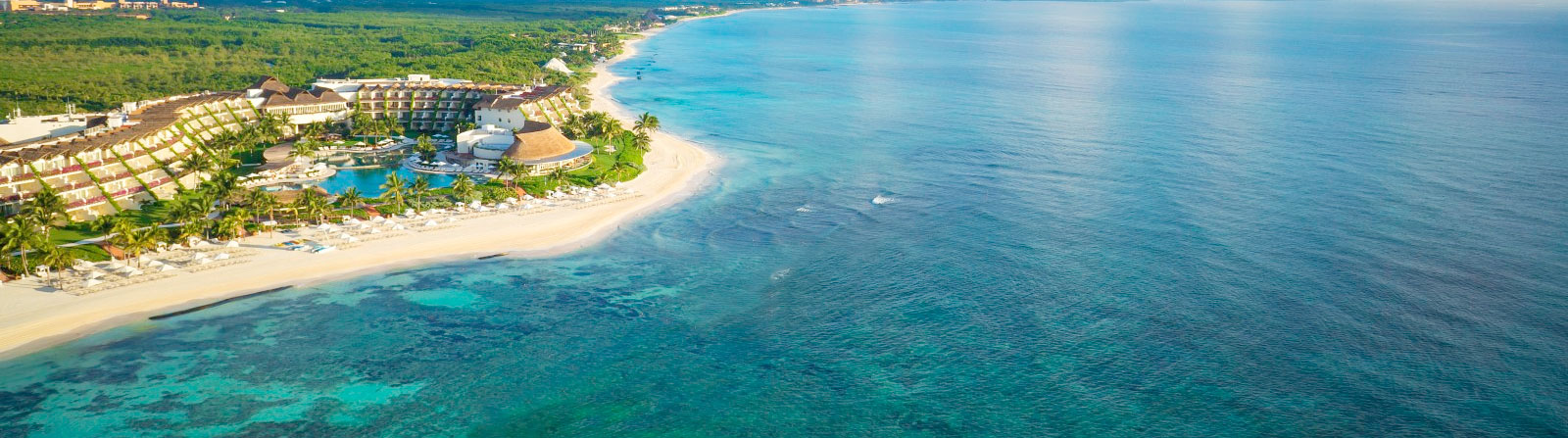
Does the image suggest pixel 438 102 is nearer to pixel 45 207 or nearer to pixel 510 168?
pixel 510 168

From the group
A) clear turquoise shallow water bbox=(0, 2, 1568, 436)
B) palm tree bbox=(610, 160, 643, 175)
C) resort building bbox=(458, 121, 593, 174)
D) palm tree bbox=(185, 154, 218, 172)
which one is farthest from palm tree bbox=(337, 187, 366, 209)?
palm tree bbox=(610, 160, 643, 175)

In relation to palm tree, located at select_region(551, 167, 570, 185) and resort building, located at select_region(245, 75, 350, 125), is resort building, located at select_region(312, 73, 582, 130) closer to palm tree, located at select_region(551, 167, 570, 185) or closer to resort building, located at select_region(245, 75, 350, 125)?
resort building, located at select_region(245, 75, 350, 125)

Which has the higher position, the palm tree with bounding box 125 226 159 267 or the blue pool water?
the palm tree with bounding box 125 226 159 267

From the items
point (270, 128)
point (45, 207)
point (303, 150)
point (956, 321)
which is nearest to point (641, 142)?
point (303, 150)

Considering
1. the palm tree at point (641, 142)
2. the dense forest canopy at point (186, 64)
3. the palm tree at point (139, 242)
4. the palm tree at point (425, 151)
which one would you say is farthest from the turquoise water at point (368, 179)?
the dense forest canopy at point (186, 64)

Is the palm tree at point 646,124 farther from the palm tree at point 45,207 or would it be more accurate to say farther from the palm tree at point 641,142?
the palm tree at point 45,207

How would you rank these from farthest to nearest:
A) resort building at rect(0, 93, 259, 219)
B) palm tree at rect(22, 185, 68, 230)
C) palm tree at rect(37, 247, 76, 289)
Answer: resort building at rect(0, 93, 259, 219), palm tree at rect(22, 185, 68, 230), palm tree at rect(37, 247, 76, 289)
